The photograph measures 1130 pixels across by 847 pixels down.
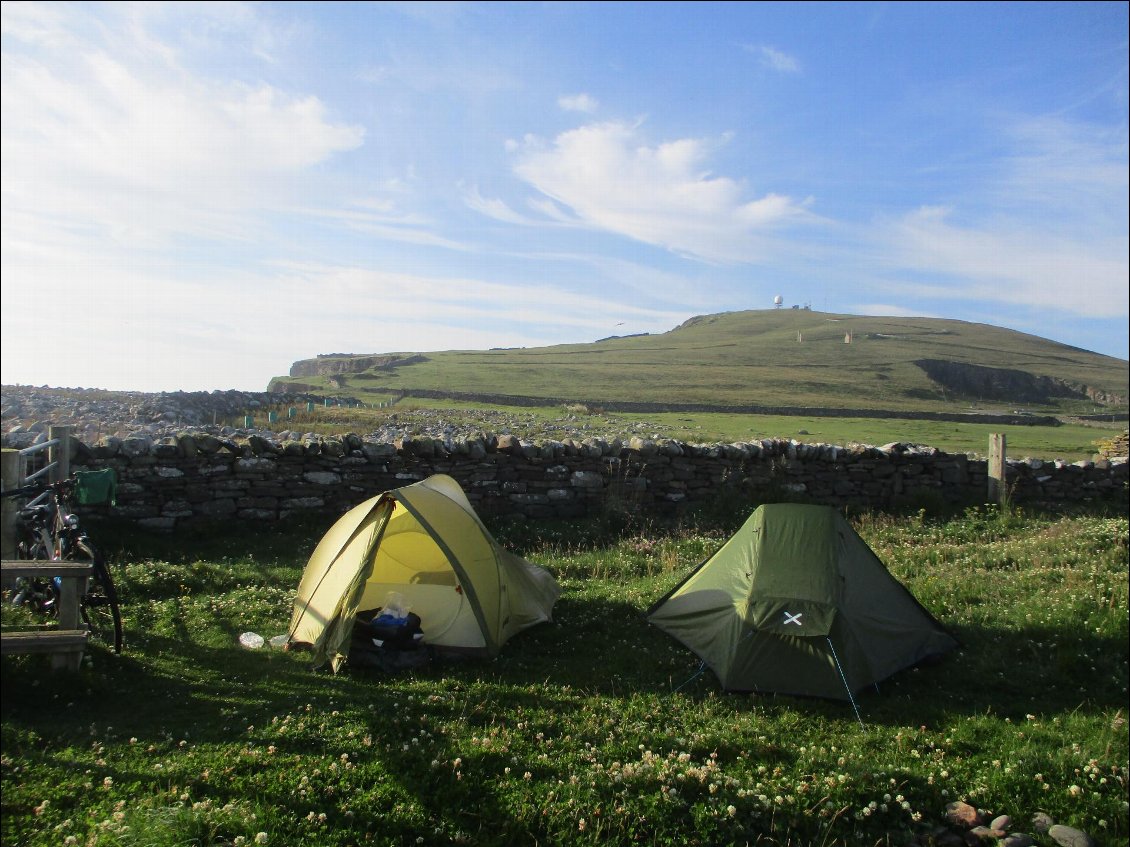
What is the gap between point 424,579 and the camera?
338 inches

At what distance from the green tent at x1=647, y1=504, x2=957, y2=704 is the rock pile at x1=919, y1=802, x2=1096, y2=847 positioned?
160 centimetres

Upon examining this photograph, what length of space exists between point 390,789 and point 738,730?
2887 millimetres

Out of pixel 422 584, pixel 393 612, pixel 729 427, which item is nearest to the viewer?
pixel 393 612

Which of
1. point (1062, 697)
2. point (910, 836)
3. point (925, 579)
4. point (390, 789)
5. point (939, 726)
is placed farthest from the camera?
point (925, 579)

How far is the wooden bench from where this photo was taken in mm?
5500

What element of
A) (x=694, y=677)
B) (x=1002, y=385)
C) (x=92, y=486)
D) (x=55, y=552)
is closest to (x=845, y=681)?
(x=694, y=677)

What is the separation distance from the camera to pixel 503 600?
8.12m

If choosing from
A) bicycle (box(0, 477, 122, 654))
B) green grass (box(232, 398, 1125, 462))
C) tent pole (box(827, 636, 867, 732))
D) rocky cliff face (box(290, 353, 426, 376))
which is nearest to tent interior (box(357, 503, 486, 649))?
bicycle (box(0, 477, 122, 654))

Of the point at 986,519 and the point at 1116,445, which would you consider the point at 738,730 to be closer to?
the point at 986,519

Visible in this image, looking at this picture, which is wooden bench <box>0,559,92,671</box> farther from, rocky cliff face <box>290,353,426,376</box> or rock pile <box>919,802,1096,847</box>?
rocky cliff face <box>290,353,426,376</box>

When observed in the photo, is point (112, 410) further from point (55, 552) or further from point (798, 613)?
point (798, 613)

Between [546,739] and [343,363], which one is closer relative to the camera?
[546,739]

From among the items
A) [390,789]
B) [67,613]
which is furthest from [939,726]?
[67,613]

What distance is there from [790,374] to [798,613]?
7020cm
